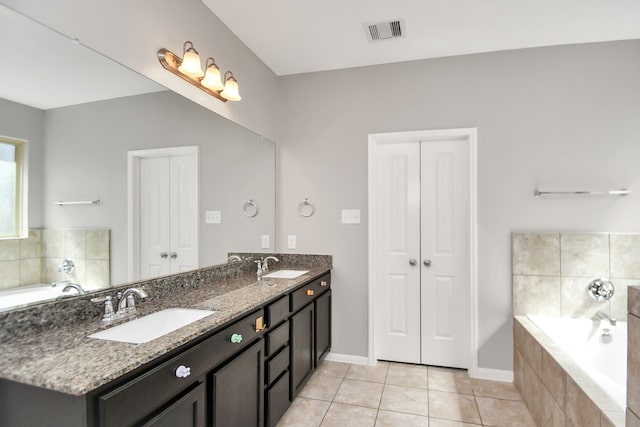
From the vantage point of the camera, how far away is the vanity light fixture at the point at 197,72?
1.80 m

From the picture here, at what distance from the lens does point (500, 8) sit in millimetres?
2162

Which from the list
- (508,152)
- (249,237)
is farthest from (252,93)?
(508,152)

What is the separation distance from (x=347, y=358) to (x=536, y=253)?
176 centimetres

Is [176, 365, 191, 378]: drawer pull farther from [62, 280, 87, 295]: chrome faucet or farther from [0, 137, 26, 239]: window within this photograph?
[0, 137, 26, 239]: window

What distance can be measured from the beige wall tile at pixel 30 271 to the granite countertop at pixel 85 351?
0.19m

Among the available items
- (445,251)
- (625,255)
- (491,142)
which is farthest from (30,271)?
(625,255)

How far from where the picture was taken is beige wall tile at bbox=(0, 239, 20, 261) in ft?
3.95

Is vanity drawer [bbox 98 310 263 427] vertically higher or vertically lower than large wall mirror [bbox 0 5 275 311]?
lower

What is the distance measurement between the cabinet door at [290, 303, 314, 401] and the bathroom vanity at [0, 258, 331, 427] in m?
0.01

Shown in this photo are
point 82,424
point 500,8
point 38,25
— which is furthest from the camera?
point 500,8

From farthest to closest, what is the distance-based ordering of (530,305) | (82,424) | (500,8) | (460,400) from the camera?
(530,305) < (460,400) < (500,8) < (82,424)

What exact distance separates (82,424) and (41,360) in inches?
10.3

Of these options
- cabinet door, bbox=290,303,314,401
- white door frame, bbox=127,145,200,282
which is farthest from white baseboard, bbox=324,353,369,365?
white door frame, bbox=127,145,200,282

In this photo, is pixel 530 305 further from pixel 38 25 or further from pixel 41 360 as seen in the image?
pixel 38 25
